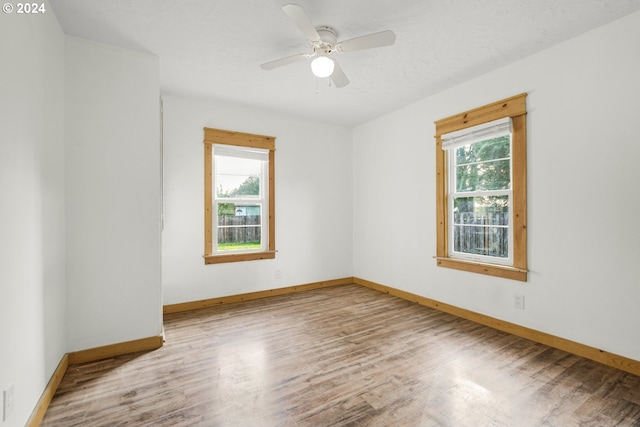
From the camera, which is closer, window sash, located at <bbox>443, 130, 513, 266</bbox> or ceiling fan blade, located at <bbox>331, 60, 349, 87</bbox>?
ceiling fan blade, located at <bbox>331, 60, 349, 87</bbox>

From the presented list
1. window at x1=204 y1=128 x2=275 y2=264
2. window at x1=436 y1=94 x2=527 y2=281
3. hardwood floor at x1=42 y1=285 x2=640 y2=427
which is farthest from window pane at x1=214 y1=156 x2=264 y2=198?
window at x1=436 y1=94 x2=527 y2=281

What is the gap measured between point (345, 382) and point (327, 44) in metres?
2.54

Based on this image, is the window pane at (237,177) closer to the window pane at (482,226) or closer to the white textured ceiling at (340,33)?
the white textured ceiling at (340,33)

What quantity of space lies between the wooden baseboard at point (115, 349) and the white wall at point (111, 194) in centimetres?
4

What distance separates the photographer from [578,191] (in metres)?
2.53

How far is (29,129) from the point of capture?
1.70 meters

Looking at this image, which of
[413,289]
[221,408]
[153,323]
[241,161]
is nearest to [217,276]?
[153,323]

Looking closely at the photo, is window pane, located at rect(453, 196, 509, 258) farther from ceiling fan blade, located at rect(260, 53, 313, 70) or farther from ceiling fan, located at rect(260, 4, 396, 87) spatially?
ceiling fan blade, located at rect(260, 53, 313, 70)

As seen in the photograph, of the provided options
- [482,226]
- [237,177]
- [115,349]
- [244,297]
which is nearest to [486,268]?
[482,226]

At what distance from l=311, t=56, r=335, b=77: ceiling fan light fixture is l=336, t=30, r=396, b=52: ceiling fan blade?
129mm

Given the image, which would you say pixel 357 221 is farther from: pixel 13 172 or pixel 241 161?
pixel 13 172

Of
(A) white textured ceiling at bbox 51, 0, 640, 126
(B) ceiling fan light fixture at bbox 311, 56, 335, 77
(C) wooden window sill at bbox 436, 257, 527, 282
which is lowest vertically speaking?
(C) wooden window sill at bbox 436, 257, 527, 282

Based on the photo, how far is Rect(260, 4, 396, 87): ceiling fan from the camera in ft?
6.65

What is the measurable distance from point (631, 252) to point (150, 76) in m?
4.20
